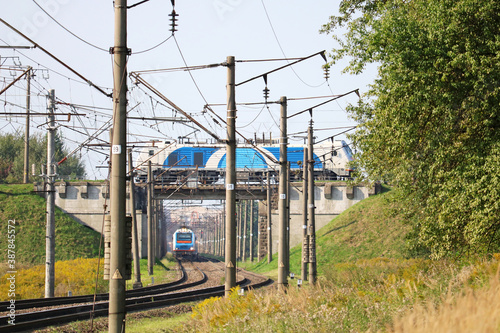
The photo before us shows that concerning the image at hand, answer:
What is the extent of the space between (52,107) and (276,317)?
63.9 ft

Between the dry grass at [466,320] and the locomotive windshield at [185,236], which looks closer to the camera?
the dry grass at [466,320]

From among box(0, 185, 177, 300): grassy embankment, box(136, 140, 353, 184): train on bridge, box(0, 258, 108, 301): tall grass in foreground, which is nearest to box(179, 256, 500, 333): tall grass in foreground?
box(0, 258, 108, 301): tall grass in foreground

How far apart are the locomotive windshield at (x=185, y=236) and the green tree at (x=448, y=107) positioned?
199 feet

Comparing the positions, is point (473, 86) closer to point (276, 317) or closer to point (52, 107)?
point (276, 317)

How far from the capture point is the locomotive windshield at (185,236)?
77.3 metres

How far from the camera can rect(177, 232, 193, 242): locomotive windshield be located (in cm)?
7735

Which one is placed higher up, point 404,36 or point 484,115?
point 404,36

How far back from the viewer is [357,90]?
83.7 ft

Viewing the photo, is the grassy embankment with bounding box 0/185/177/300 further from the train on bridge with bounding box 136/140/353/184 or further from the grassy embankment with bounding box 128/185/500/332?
the grassy embankment with bounding box 128/185/500/332

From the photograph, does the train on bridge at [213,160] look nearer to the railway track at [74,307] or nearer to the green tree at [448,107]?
the railway track at [74,307]

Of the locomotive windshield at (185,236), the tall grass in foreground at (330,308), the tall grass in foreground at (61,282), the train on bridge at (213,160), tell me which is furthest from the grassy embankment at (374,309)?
the locomotive windshield at (185,236)

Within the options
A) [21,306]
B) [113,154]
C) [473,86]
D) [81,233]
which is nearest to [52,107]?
[21,306]

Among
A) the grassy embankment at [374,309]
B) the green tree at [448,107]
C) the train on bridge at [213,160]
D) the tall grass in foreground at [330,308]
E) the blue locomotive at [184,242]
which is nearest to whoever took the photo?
the grassy embankment at [374,309]

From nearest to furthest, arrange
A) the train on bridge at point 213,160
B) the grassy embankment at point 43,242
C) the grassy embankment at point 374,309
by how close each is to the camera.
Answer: the grassy embankment at point 374,309
the grassy embankment at point 43,242
the train on bridge at point 213,160
